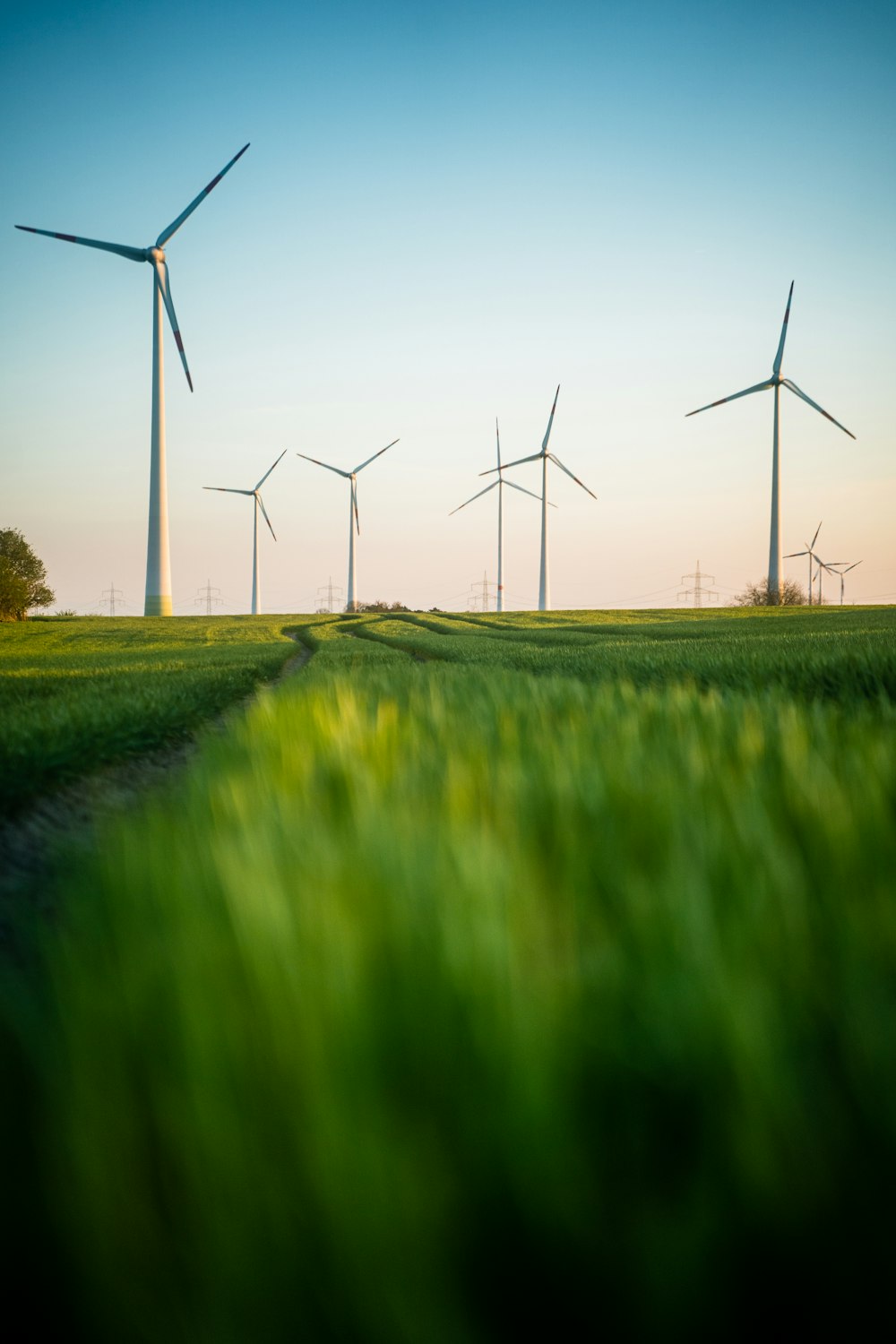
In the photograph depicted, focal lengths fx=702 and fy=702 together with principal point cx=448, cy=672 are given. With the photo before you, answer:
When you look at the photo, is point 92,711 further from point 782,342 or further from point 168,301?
point 782,342

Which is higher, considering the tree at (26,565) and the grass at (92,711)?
the tree at (26,565)

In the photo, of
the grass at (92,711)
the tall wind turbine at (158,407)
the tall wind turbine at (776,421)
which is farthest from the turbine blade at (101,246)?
the tall wind turbine at (776,421)

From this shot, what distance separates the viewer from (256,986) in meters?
0.50

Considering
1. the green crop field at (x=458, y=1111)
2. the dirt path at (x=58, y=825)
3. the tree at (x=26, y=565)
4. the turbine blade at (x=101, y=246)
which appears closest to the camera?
the green crop field at (x=458, y=1111)

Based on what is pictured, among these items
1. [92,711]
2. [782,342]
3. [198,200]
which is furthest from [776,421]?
[92,711]

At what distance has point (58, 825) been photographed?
14.0ft

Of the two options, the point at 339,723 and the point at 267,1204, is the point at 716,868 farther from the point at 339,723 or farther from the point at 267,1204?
the point at 339,723

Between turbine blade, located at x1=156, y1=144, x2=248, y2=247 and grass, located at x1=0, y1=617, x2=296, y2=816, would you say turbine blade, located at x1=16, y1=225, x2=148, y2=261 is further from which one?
grass, located at x1=0, y1=617, x2=296, y2=816

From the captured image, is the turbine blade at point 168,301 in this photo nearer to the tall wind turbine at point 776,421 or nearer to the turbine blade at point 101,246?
the turbine blade at point 101,246

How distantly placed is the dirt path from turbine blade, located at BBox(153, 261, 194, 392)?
31.8 m

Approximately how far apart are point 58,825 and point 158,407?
42.8 metres

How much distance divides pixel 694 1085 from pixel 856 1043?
0.37ft

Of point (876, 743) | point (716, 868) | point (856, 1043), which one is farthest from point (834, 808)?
point (876, 743)

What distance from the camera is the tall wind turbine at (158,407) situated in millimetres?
33094
